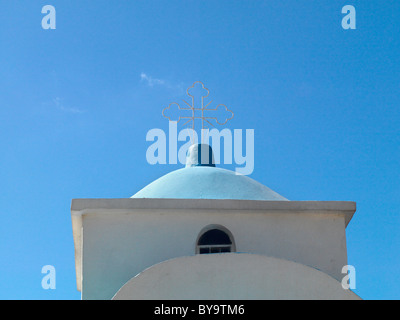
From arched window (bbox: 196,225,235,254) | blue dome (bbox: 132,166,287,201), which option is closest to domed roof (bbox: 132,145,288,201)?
blue dome (bbox: 132,166,287,201)

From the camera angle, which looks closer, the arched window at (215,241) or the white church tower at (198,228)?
the white church tower at (198,228)

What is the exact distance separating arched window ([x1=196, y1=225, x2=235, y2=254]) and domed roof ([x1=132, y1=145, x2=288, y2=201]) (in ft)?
2.08

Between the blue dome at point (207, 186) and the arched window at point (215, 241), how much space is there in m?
0.63

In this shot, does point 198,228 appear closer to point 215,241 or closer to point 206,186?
point 215,241

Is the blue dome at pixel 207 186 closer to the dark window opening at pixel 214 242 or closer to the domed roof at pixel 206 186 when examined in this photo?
the domed roof at pixel 206 186

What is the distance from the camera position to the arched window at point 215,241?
36.5 ft

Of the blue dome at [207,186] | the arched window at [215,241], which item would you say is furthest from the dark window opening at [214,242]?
the blue dome at [207,186]

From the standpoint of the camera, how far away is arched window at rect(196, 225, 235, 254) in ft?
36.5

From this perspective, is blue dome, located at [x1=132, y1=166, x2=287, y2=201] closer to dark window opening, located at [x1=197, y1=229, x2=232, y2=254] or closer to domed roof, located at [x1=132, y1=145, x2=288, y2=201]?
domed roof, located at [x1=132, y1=145, x2=288, y2=201]

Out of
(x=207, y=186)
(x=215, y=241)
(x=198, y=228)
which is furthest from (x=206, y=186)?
(x=215, y=241)

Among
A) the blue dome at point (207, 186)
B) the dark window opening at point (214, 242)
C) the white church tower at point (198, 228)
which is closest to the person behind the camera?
the white church tower at point (198, 228)

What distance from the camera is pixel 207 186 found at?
11852 mm

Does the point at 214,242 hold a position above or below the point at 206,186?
below

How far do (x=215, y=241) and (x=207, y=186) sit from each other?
107 cm
